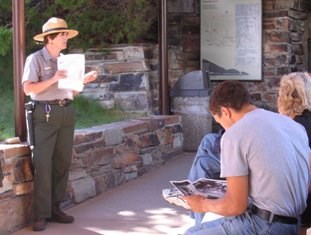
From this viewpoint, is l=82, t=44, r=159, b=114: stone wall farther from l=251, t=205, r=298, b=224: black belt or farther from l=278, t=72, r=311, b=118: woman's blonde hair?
l=251, t=205, r=298, b=224: black belt

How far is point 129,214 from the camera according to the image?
195 inches

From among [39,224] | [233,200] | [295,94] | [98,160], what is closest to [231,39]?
[98,160]

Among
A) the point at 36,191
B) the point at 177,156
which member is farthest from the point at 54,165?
the point at 177,156

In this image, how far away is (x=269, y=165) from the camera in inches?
96.3

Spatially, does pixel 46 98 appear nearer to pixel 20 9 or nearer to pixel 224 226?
pixel 20 9

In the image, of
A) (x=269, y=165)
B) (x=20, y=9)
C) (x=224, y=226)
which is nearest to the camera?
(x=269, y=165)

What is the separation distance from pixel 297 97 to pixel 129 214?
7.06 ft

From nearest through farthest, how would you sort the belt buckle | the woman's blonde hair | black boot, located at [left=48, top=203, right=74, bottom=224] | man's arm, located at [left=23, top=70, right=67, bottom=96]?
the woman's blonde hair
man's arm, located at [left=23, top=70, right=67, bottom=96]
the belt buckle
black boot, located at [left=48, top=203, right=74, bottom=224]

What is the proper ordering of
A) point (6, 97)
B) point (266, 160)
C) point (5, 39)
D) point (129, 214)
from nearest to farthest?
1. point (266, 160)
2. point (129, 214)
3. point (5, 39)
4. point (6, 97)

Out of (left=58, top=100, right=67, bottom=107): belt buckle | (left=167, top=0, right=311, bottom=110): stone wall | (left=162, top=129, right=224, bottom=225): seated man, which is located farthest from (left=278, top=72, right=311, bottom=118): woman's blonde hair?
(left=167, top=0, right=311, bottom=110): stone wall

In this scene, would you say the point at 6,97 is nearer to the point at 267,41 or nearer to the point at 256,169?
the point at 267,41

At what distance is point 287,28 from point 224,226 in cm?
641

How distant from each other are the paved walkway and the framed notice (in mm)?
3023

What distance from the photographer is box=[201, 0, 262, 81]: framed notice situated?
8.66 metres
